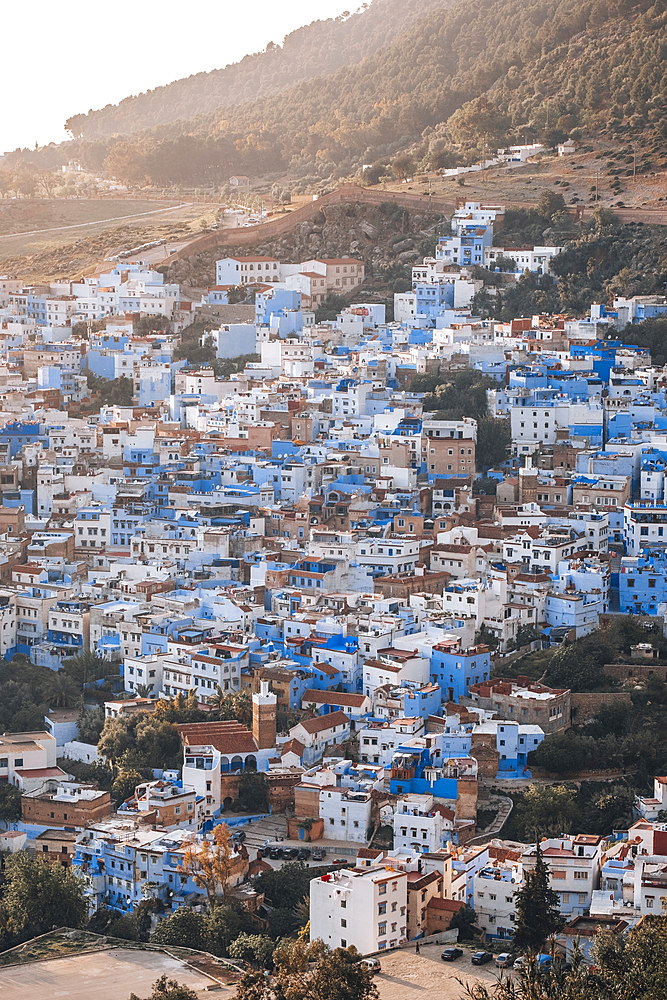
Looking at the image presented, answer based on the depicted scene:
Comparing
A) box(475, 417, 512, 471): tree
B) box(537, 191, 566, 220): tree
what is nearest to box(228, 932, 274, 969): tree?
box(475, 417, 512, 471): tree

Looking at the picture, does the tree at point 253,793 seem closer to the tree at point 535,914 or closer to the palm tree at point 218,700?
the palm tree at point 218,700

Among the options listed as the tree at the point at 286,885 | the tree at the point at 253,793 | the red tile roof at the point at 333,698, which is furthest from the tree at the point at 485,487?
the tree at the point at 286,885

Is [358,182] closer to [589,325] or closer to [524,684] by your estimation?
[589,325]

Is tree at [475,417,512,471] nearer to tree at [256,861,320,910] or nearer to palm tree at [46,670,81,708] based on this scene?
palm tree at [46,670,81,708]

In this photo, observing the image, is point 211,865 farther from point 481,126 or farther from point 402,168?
point 481,126

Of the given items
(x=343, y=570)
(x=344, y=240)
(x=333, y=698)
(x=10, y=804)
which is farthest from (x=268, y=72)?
(x=10, y=804)

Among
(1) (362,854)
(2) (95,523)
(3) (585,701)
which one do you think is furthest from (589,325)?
(1) (362,854)
